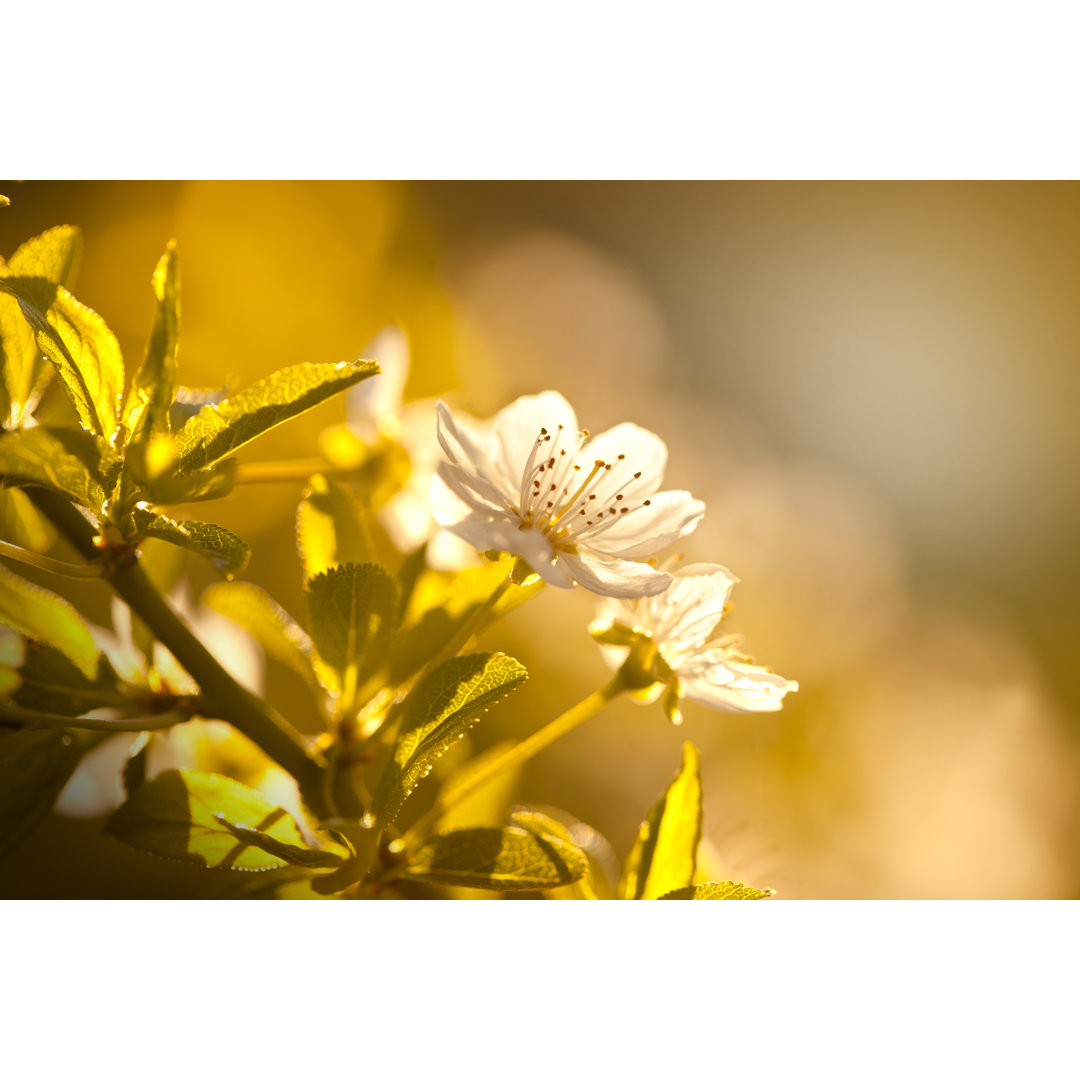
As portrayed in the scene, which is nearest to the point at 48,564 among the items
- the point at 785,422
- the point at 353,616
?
the point at 353,616

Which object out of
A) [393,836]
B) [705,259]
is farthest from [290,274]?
[393,836]

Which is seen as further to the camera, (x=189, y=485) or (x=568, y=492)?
(x=568, y=492)

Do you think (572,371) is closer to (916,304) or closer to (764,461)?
(764,461)

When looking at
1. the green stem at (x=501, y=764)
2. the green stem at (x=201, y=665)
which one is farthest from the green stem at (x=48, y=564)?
the green stem at (x=501, y=764)

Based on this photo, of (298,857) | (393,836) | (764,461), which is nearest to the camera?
(298,857)

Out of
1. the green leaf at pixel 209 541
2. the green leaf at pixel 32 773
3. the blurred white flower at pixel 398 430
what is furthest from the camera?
the blurred white flower at pixel 398 430

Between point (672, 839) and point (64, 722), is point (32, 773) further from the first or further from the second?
point (672, 839)

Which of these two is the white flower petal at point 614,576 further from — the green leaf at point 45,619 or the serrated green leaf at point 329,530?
the green leaf at point 45,619

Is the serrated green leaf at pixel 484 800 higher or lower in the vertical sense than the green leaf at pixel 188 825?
higher
